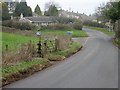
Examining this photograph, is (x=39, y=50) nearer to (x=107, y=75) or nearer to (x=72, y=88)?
(x=107, y=75)

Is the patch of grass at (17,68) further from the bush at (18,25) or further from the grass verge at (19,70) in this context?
the bush at (18,25)

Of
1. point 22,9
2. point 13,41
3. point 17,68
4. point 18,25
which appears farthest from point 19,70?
point 22,9

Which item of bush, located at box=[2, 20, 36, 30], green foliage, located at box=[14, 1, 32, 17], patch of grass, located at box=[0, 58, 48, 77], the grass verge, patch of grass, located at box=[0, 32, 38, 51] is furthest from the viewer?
green foliage, located at box=[14, 1, 32, 17]

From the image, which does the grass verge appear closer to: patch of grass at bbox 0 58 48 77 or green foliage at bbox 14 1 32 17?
patch of grass at bbox 0 58 48 77

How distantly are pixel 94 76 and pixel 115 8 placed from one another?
136ft

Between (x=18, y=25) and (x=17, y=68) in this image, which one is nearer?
(x=17, y=68)

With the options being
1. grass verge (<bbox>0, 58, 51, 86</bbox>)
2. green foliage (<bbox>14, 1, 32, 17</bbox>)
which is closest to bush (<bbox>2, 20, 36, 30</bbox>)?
green foliage (<bbox>14, 1, 32, 17</bbox>)

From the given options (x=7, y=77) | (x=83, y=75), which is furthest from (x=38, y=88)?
(x=83, y=75)

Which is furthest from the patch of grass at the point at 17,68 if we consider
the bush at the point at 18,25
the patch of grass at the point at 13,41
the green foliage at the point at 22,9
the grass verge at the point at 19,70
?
the green foliage at the point at 22,9

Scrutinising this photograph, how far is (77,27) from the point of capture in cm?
9731

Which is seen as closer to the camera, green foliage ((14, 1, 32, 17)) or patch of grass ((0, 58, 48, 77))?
patch of grass ((0, 58, 48, 77))

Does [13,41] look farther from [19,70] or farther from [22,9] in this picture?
[22,9]

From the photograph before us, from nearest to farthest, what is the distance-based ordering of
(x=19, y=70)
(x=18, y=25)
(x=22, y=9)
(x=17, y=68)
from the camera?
1. (x=19, y=70)
2. (x=17, y=68)
3. (x=18, y=25)
4. (x=22, y=9)

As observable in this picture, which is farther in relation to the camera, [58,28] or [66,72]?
[58,28]
